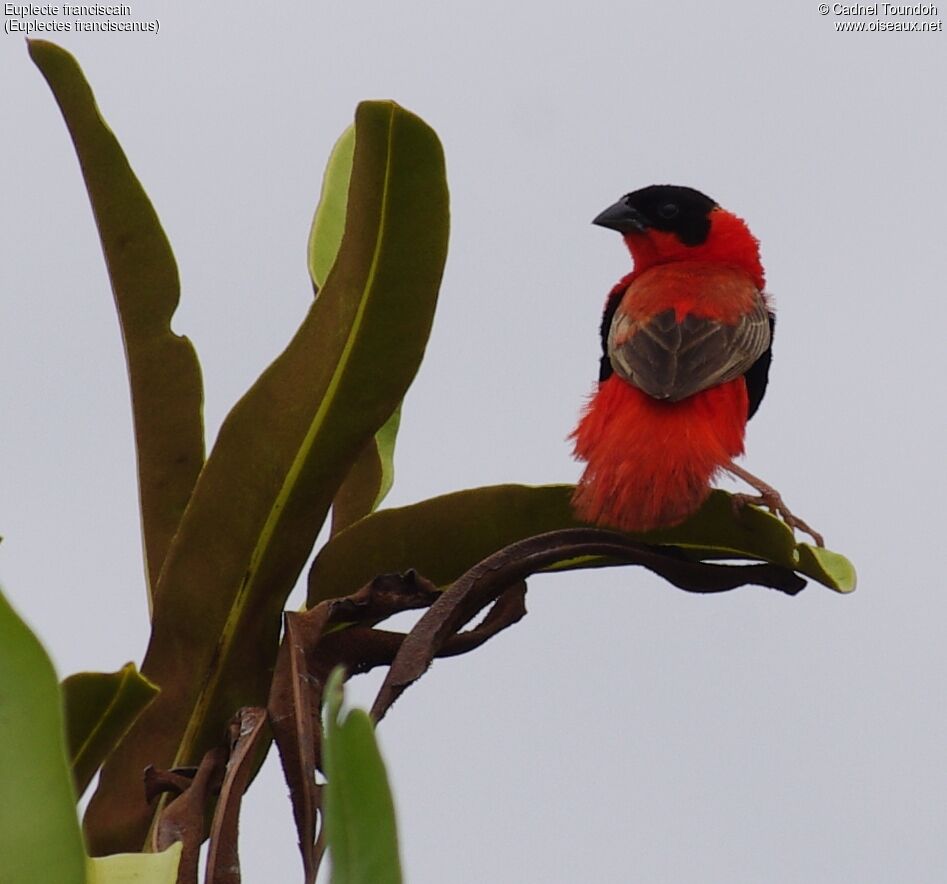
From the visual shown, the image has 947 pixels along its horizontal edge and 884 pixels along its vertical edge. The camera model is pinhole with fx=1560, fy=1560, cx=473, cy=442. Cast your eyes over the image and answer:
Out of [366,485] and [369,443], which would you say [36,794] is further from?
[366,485]

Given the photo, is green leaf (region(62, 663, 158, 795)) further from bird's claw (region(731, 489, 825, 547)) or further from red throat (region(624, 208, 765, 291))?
red throat (region(624, 208, 765, 291))

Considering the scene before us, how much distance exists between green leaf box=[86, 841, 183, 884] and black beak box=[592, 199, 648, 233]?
3028 millimetres

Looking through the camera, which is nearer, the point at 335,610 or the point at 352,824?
the point at 352,824

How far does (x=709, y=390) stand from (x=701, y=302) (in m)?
0.47

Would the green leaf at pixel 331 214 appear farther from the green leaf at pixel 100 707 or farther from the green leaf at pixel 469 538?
the green leaf at pixel 100 707

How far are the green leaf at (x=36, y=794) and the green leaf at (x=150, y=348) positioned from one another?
0.91 m

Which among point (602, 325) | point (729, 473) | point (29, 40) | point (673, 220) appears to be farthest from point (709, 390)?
point (29, 40)

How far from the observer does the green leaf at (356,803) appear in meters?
1.07

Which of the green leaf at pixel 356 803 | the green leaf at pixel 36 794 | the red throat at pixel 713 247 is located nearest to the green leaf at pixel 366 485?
the green leaf at pixel 36 794

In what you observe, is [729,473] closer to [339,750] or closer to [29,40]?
[29,40]

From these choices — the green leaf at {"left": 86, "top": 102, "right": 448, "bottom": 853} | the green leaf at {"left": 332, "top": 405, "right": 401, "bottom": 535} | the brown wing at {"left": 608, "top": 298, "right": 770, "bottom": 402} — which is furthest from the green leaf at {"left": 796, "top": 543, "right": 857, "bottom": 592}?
the brown wing at {"left": 608, "top": 298, "right": 770, "bottom": 402}

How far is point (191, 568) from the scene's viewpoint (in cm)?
211

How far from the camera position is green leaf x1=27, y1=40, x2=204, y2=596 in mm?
2303

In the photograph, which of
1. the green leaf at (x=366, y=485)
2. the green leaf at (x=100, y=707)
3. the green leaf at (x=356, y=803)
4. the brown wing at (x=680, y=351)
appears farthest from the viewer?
the brown wing at (x=680, y=351)
